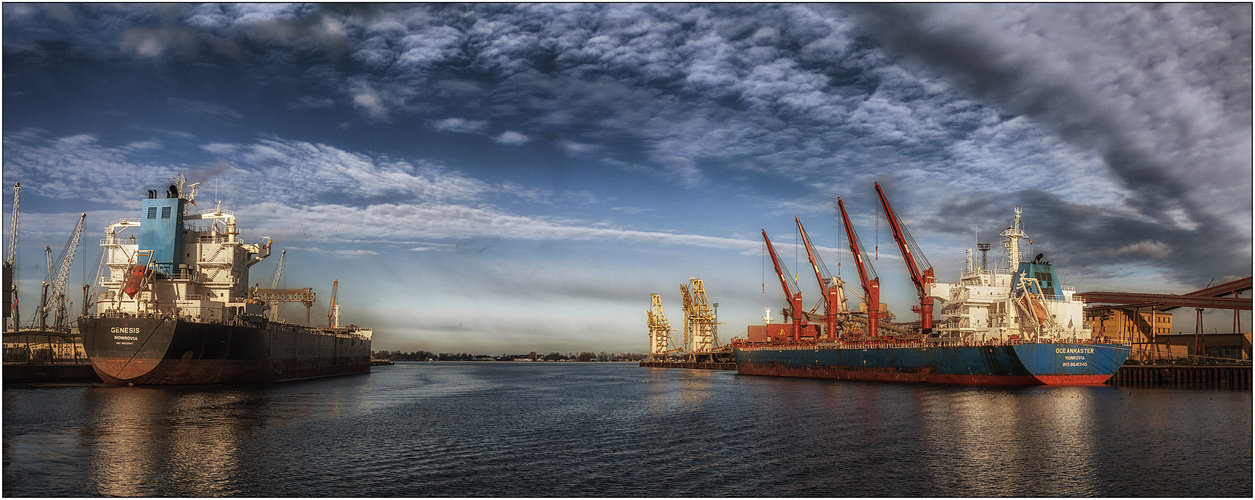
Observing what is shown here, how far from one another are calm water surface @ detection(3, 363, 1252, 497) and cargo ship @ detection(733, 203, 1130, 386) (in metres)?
9.28

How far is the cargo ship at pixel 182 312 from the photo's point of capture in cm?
4897

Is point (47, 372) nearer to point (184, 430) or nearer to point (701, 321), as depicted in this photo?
point (184, 430)

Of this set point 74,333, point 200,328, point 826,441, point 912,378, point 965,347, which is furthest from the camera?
point 74,333

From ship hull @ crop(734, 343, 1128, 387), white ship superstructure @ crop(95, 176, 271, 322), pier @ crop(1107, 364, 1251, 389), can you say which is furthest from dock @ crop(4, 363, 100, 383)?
pier @ crop(1107, 364, 1251, 389)

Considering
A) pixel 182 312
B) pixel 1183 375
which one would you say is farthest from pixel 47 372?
pixel 1183 375

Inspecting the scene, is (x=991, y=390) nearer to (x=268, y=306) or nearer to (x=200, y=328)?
(x=200, y=328)

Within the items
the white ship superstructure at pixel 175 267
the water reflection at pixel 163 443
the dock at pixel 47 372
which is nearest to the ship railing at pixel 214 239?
the white ship superstructure at pixel 175 267

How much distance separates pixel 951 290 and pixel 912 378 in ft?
30.7

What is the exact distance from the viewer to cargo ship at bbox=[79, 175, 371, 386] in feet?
161

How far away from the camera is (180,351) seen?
49.7m

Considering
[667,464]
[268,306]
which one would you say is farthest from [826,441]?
[268,306]

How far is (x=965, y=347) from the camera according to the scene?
5931cm

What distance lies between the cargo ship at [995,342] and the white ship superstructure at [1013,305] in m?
0.08

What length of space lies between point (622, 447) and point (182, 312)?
1735 inches
